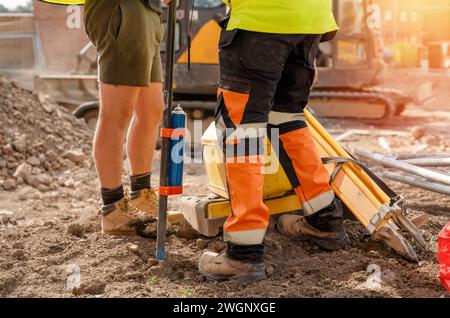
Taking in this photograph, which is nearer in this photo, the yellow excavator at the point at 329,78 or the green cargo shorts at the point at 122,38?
the green cargo shorts at the point at 122,38

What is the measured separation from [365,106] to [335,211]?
759cm

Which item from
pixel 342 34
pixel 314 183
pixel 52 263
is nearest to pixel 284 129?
pixel 314 183

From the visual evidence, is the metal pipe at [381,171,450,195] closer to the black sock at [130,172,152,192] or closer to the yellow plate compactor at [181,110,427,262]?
the yellow plate compactor at [181,110,427,262]

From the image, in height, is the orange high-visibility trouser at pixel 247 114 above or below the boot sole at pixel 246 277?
above

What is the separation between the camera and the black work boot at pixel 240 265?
270 centimetres

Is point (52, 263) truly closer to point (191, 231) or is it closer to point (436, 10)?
point (191, 231)

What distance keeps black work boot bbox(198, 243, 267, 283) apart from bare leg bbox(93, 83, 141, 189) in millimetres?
882

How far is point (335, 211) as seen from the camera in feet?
10.1

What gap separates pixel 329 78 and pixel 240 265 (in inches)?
294

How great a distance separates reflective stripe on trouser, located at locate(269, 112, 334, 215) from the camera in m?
3.01

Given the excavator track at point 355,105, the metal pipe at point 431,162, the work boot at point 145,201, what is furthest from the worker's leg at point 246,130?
the excavator track at point 355,105

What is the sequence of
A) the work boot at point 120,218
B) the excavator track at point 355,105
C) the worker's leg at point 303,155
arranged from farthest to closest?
the excavator track at point 355,105 < the work boot at point 120,218 < the worker's leg at point 303,155

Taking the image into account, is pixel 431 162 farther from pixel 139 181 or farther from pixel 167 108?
pixel 167 108

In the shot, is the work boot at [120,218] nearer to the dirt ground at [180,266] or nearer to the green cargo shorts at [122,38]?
the dirt ground at [180,266]
